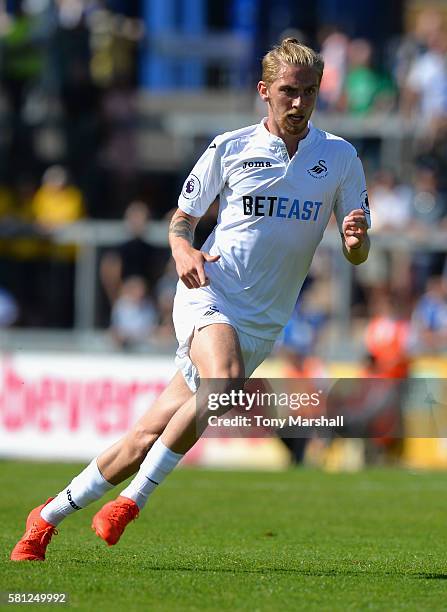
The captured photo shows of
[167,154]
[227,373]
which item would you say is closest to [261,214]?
[227,373]

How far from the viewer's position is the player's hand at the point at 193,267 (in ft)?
23.4

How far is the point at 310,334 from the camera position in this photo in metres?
18.4

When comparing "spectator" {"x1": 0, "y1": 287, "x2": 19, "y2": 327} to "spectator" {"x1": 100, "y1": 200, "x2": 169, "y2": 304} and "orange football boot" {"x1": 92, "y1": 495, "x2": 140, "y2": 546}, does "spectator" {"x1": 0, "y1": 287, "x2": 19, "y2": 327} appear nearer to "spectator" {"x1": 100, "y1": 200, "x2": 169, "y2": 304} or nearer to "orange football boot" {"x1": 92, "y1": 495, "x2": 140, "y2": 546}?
"spectator" {"x1": 100, "y1": 200, "x2": 169, "y2": 304}

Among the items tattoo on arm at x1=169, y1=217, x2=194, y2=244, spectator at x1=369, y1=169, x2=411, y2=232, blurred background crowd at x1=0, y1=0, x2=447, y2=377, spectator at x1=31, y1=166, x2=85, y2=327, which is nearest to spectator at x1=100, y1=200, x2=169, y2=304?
blurred background crowd at x1=0, y1=0, x2=447, y2=377

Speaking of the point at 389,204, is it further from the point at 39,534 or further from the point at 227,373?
the point at 227,373

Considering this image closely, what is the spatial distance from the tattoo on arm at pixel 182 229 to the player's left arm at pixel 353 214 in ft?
2.61

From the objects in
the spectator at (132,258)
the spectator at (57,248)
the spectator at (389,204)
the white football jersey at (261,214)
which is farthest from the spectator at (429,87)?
the white football jersey at (261,214)

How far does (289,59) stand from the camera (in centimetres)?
736

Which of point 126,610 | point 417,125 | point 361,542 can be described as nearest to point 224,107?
point 417,125

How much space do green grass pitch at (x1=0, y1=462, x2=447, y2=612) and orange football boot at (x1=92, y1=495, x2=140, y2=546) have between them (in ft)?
0.66

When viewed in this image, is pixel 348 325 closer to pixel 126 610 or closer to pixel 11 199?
pixel 11 199

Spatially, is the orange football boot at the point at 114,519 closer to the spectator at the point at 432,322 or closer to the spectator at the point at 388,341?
the spectator at the point at 388,341

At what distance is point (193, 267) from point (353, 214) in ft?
2.87

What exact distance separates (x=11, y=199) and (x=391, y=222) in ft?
19.6
